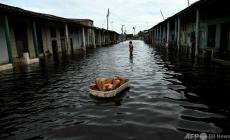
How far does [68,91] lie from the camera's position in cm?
1019

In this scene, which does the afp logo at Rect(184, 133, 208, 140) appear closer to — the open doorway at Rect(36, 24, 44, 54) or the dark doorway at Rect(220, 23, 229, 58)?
the dark doorway at Rect(220, 23, 229, 58)

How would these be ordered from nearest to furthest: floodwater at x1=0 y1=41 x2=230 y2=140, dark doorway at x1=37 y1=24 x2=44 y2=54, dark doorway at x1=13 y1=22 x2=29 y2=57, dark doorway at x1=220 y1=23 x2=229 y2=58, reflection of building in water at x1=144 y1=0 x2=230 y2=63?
floodwater at x1=0 y1=41 x2=230 y2=140 < reflection of building in water at x1=144 y1=0 x2=230 y2=63 < dark doorway at x1=220 y1=23 x2=229 y2=58 < dark doorway at x1=13 y1=22 x2=29 y2=57 < dark doorway at x1=37 y1=24 x2=44 y2=54

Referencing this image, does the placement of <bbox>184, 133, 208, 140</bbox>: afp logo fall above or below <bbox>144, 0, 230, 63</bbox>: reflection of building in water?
below

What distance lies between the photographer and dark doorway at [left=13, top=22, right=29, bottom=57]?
25.5 meters

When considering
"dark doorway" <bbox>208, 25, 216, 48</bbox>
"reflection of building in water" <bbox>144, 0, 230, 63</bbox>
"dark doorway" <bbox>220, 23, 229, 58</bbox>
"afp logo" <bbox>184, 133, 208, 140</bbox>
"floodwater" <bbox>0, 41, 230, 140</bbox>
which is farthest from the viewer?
"dark doorway" <bbox>208, 25, 216, 48</bbox>

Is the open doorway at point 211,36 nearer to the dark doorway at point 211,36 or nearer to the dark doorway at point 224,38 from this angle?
the dark doorway at point 211,36

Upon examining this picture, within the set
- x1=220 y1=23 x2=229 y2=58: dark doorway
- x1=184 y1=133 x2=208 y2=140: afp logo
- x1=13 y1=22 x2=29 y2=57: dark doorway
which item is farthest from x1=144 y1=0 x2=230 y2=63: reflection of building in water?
x1=13 y1=22 x2=29 y2=57: dark doorway

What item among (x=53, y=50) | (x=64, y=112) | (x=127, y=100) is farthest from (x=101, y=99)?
(x=53, y=50)

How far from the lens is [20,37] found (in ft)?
86.0

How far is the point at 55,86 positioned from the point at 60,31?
3032cm

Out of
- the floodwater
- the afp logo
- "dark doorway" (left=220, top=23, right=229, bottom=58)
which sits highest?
"dark doorway" (left=220, top=23, right=229, bottom=58)

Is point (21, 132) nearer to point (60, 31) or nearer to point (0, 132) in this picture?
point (0, 132)

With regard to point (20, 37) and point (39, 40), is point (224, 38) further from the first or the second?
point (39, 40)

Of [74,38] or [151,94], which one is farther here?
[74,38]
